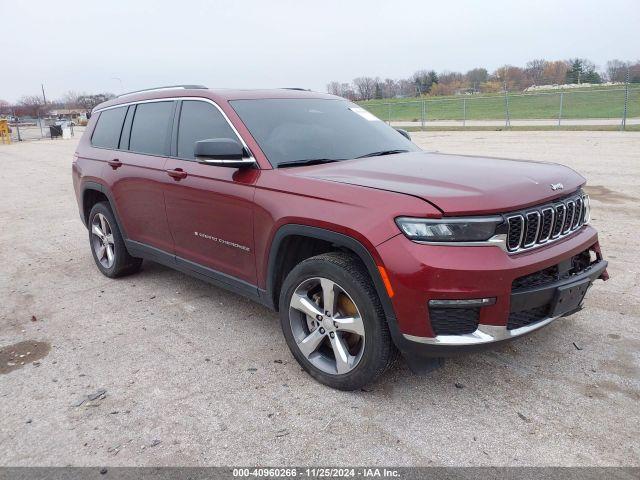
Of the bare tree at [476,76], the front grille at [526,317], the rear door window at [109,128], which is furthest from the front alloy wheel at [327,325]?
the bare tree at [476,76]

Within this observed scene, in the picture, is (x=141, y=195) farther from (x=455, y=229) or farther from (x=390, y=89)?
(x=390, y=89)

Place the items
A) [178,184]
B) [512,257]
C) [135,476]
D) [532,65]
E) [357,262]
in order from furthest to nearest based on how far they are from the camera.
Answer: [532,65], [178,184], [357,262], [512,257], [135,476]

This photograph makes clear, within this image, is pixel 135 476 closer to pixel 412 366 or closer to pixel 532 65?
pixel 412 366

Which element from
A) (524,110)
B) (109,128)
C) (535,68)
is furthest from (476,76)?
(109,128)

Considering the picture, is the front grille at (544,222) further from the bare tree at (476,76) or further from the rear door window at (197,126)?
the bare tree at (476,76)

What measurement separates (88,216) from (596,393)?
513cm

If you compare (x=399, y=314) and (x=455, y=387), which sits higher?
(x=399, y=314)

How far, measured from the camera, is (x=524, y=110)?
3575 centimetres

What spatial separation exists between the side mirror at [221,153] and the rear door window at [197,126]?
314 mm

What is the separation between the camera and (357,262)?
302 centimetres

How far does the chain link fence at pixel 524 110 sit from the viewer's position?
88.9ft

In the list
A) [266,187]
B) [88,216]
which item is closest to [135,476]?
[266,187]

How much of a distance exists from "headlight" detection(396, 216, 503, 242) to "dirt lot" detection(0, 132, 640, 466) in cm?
101

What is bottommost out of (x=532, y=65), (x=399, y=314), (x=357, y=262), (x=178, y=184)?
(x=399, y=314)
